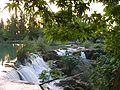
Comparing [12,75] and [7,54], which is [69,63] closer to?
[12,75]

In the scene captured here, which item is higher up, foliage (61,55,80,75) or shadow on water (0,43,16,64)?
shadow on water (0,43,16,64)

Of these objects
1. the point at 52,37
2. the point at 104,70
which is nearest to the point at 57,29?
the point at 52,37

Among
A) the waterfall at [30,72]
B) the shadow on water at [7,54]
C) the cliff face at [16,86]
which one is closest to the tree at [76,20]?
the cliff face at [16,86]

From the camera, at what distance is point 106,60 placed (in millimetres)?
7652

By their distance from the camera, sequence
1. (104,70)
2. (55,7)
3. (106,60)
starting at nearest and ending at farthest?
(55,7), (104,70), (106,60)

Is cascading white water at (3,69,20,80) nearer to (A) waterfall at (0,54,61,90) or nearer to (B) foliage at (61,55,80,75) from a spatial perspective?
(A) waterfall at (0,54,61,90)

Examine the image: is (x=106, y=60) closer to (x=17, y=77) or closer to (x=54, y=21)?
(x=17, y=77)

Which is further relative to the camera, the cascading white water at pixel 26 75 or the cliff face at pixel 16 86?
the cascading white water at pixel 26 75

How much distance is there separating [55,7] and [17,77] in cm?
786

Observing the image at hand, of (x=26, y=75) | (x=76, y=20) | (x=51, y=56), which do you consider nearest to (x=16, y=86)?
(x=26, y=75)

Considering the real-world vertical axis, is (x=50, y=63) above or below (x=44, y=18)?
below

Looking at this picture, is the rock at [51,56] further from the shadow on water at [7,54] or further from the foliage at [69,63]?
the shadow on water at [7,54]

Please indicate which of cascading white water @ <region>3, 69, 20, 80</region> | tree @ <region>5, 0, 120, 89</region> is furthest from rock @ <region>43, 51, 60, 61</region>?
tree @ <region>5, 0, 120, 89</region>

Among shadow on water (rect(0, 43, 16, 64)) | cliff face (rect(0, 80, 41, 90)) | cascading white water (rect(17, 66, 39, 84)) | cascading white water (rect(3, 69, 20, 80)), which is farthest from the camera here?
shadow on water (rect(0, 43, 16, 64))
